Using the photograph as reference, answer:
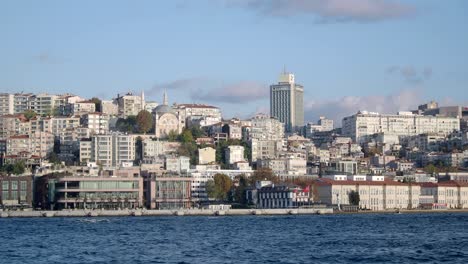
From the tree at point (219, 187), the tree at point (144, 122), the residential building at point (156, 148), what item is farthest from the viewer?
the tree at point (144, 122)

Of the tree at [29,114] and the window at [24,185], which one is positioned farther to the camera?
the tree at [29,114]

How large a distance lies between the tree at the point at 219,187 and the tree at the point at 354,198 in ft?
32.2

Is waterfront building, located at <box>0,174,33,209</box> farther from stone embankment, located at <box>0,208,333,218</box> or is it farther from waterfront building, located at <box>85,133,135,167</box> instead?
waterfront building, located at <box>85,133,135,167</box>

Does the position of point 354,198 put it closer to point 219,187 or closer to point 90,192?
point 219,187

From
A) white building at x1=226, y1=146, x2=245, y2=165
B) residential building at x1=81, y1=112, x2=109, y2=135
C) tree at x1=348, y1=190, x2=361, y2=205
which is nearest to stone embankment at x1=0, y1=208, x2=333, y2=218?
tree at x1=348, y1=190, x2=361, y2=205

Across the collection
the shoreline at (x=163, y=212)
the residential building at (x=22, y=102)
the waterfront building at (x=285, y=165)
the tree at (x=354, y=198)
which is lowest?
the shoreline at (x=163, y=212)

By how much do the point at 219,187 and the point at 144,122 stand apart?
85.1 feet

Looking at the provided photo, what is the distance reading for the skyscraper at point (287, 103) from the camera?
19238 centimetres

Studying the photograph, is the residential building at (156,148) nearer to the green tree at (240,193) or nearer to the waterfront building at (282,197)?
the green tree at (240,193)

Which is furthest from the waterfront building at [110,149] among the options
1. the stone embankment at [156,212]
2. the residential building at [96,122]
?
the stone embankment at [156,212]

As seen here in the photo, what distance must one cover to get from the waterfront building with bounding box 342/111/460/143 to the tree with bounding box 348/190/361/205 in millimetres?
61381

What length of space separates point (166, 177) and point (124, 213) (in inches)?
474

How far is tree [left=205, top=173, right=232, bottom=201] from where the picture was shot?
96.2 meters

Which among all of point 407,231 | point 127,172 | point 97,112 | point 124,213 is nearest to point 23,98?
point 97,112
